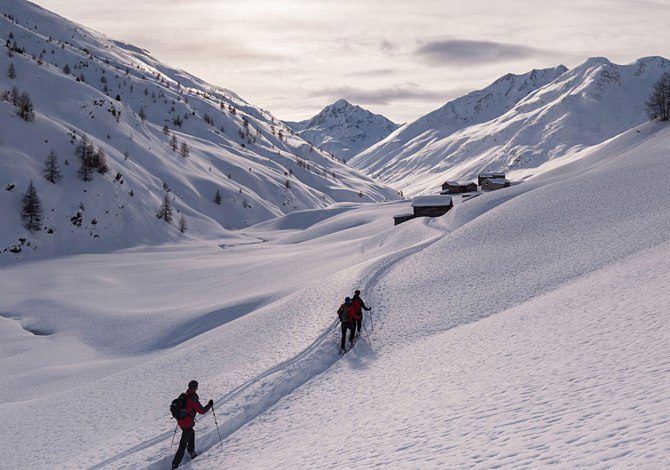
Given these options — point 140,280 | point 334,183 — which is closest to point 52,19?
point 334,183

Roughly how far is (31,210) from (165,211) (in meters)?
16.9

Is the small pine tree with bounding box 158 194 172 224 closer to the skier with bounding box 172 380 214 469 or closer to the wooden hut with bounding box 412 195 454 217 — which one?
the wooden hut with bounding box 412 195 454 217

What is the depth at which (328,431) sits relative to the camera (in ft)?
44.9

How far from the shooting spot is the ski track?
14.6 meters

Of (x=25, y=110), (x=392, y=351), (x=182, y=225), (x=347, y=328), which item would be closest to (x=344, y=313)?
(x=347, y=328)

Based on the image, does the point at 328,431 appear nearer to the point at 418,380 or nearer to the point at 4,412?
the point at 418,380

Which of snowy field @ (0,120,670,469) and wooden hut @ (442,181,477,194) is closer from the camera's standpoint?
snowy field @ (0,120,670,469)

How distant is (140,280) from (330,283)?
72.5 ft

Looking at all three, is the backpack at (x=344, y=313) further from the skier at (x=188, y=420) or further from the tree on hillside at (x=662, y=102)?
the tree on hillside at (x=662, y=102)

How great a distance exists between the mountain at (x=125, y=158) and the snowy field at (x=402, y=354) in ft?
59.5

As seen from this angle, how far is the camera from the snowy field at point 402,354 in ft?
34.1

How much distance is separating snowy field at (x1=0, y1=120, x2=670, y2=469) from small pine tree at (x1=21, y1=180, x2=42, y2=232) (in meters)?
14.0

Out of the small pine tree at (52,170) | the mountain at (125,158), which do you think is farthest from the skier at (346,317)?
the small pine tree at (52,170)

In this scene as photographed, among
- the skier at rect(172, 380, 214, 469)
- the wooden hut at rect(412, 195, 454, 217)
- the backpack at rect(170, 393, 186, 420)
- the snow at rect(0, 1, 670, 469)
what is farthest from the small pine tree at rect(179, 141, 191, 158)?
the backpack at rect(170, 393, 186, 420)
